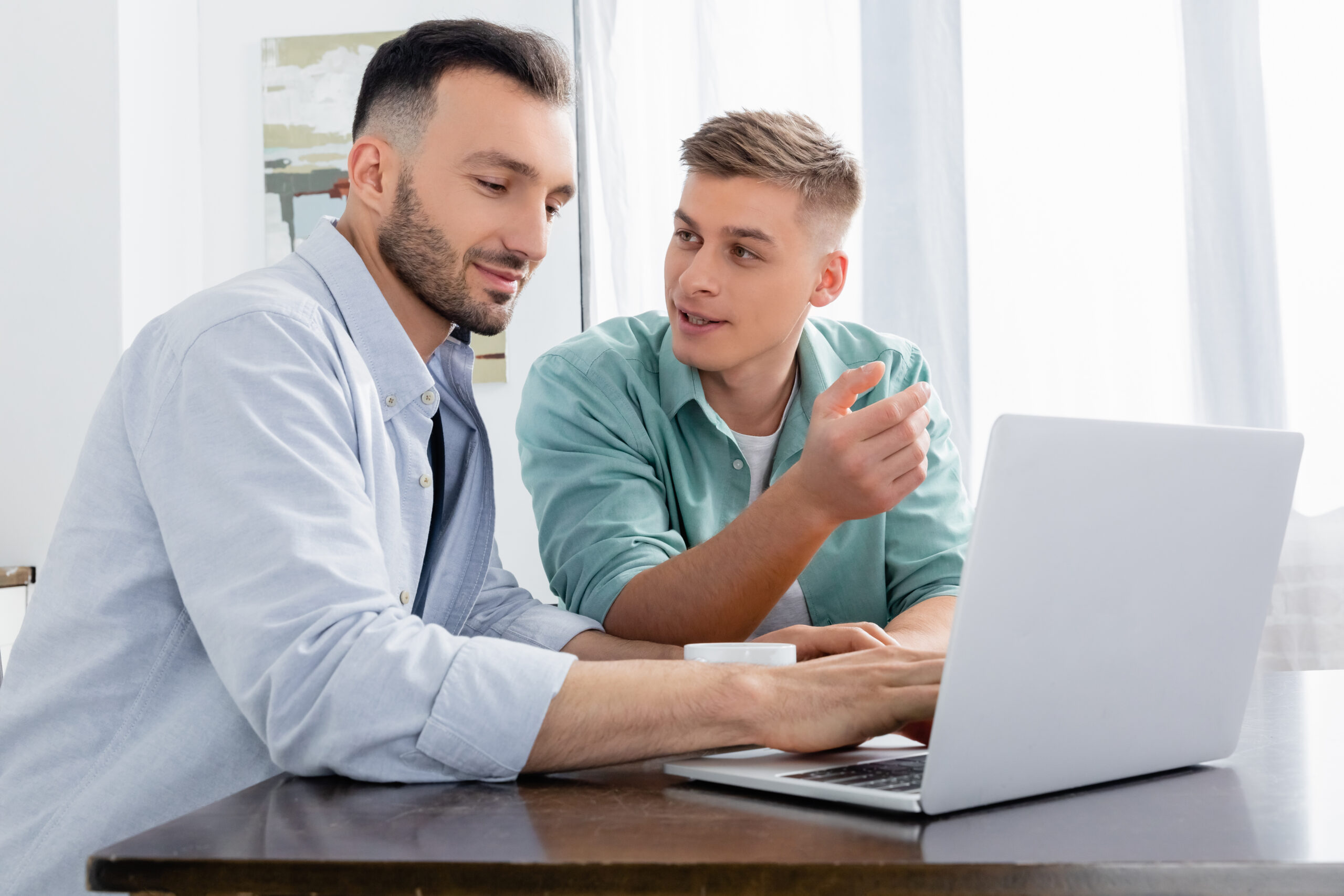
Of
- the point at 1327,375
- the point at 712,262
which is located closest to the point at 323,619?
the point at 712,262

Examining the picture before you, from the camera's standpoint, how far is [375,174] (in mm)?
1163

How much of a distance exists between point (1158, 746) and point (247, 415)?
620 mm

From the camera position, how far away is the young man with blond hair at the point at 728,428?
1353 millimetres

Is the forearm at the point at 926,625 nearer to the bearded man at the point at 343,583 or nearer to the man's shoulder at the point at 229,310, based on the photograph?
the bearded man at the point at 343,583

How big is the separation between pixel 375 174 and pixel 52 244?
1637 mm

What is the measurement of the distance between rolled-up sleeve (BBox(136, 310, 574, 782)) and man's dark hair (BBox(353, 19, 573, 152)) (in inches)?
16.5

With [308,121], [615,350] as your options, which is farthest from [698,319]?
[308,121]

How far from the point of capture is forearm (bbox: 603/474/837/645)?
125cm

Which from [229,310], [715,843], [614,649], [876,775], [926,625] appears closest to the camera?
[715,843]

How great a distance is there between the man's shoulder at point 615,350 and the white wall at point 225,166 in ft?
3.04

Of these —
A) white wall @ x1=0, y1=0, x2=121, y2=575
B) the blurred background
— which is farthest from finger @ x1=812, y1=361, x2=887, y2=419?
white wall @ x1=0, y1=0, x2=121, y2=575

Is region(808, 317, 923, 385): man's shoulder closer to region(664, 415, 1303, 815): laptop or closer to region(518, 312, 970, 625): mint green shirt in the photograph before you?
region(518, 312, 970, 625): mint green shirt

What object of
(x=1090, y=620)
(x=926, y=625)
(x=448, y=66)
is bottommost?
(x=926, y=625)

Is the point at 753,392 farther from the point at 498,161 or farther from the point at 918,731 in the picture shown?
the point at 918,731
